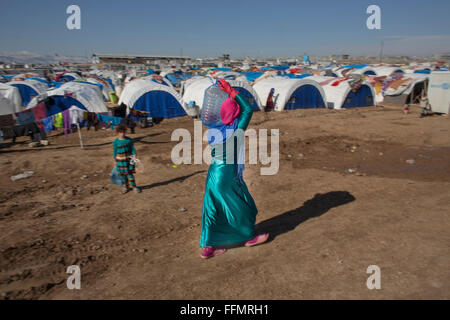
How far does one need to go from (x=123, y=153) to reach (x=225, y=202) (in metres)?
3.16

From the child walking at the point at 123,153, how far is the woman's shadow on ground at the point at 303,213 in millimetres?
3128

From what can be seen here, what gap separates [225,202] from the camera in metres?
3.49

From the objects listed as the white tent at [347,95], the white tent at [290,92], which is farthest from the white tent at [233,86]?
the white tent at [347,95]

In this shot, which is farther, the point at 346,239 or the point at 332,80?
the point at 332,80

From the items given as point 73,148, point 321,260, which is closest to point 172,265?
point 321,260

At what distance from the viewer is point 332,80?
1895 cm

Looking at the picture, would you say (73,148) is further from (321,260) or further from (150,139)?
(321,260)

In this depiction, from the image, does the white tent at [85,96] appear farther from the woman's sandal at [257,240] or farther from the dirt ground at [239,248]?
the woman's sandal at [257,240]

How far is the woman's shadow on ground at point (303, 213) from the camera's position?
4.26m

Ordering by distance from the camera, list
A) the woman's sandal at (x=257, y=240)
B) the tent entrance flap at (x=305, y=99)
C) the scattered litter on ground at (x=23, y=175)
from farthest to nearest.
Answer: the tent entrance flap at (x=305, y=99), the scattered litter on ground at (x=23, y=175), the woman's sandal at (x=257, y=240)

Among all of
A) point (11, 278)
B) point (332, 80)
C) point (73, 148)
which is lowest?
point (11, 278)

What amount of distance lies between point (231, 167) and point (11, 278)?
294cm

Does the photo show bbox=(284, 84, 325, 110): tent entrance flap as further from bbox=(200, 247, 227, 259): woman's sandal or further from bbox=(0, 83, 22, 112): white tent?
bbox=(0, 83, 22, 112): white tent
